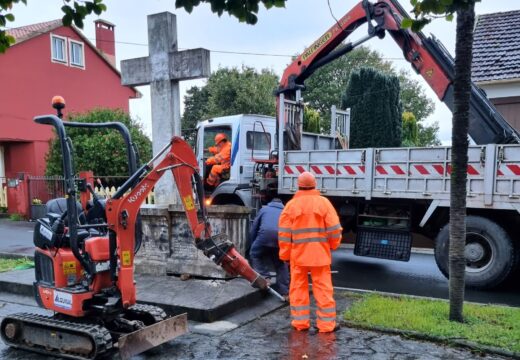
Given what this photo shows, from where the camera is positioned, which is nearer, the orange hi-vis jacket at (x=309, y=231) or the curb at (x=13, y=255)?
the orange hi-vis jacket at (x=309, y=231)

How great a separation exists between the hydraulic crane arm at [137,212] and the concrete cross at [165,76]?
261cm

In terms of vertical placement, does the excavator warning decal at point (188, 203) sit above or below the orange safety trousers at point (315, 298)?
above

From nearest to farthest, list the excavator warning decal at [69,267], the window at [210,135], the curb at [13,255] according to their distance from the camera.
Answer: the excavator warning decal at [69,267] < the curb at [13,255] < the window at [210,135]

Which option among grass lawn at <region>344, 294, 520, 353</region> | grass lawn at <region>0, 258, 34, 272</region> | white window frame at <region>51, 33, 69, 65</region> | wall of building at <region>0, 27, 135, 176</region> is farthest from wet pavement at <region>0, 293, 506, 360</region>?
white window frame at <region>51, 33, 69, 65</region>

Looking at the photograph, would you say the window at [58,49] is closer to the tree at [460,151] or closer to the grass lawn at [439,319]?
the grass lawn at [439,319]

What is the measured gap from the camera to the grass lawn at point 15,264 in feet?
25.8

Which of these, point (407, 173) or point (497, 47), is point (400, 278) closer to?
point (407, 173)

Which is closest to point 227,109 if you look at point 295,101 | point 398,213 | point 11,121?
point 11,121

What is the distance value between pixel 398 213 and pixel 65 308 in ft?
18.1

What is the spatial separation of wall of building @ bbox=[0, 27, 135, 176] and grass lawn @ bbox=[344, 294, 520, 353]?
58.1ft

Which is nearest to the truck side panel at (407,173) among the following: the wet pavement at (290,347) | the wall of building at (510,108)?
the wet pavement at (290,347)

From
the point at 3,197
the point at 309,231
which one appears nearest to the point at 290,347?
the point at 309,231

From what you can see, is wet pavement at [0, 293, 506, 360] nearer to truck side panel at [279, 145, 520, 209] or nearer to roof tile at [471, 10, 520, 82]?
truck side panel at [279, 145, 520, 209]

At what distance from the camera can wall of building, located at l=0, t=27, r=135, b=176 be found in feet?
62.3
